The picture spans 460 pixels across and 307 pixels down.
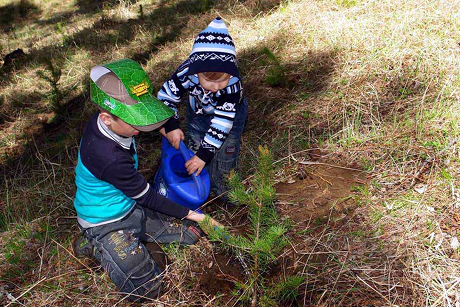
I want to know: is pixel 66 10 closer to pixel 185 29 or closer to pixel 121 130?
pixel 185 29

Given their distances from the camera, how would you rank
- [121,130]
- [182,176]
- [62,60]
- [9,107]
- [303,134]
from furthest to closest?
[62,60] < [9,107] < [303,134] < [182,176] < [121,130]

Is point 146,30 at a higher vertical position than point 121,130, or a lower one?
lower

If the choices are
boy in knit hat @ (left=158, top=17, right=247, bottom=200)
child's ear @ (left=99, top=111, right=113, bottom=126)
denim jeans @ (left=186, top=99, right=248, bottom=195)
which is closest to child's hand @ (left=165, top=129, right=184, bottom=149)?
boy in knit hat @ (left=158, top=17, right=247, bottom=200)

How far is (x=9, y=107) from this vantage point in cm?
446

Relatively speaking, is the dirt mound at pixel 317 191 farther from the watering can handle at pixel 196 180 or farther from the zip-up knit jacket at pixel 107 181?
the zip-up knit jacket at pixel 107 181

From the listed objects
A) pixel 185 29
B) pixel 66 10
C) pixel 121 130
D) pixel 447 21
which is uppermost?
pixel 121 130

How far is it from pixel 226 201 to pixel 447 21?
9.13 feet

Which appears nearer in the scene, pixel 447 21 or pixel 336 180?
pixel 336 180

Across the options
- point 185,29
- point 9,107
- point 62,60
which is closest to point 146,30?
point 185,29

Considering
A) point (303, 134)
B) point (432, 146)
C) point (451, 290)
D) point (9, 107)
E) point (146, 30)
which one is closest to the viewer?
point (451, 290)

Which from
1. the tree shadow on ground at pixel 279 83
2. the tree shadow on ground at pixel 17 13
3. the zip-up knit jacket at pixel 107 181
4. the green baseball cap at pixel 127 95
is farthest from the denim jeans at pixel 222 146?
the tree shadow on ground at pixel 17 13

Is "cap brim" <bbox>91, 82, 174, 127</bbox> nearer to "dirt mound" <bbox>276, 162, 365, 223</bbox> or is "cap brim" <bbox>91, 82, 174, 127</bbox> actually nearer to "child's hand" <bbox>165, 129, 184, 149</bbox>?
"child's hand" <bbox>165, 129, 184, 149</bbox>

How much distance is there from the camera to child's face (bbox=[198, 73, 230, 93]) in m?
2.49

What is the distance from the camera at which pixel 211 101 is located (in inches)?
108
